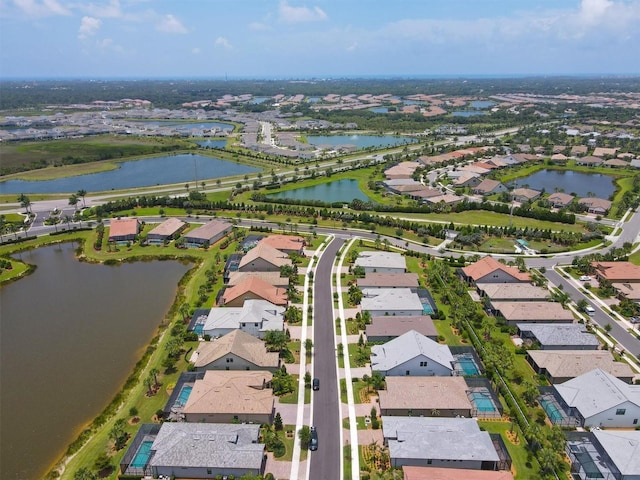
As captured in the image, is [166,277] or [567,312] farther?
[166,277]

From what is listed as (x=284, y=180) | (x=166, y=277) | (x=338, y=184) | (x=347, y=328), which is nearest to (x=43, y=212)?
(x=166, y=277)

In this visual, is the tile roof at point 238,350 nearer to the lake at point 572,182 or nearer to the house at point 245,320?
the house at point 245,320

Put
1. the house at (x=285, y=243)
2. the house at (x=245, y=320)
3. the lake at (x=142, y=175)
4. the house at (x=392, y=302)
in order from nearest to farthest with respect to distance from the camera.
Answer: the house at (x=245, y=320) → the house at (x=392, y=302) → the house at (x=285, y=243) → the lake at (x=142, y=175)

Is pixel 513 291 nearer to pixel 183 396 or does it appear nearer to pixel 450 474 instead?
pixel 450 474

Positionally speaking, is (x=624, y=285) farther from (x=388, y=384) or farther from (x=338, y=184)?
(x=338, y=184)

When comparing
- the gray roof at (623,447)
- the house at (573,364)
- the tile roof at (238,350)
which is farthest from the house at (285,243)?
the gray roof at (623,447)

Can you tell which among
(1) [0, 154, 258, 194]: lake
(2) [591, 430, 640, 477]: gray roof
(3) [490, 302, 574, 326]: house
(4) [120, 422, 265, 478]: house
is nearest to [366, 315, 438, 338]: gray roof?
(3) [490, 302, 574, 326]: house
